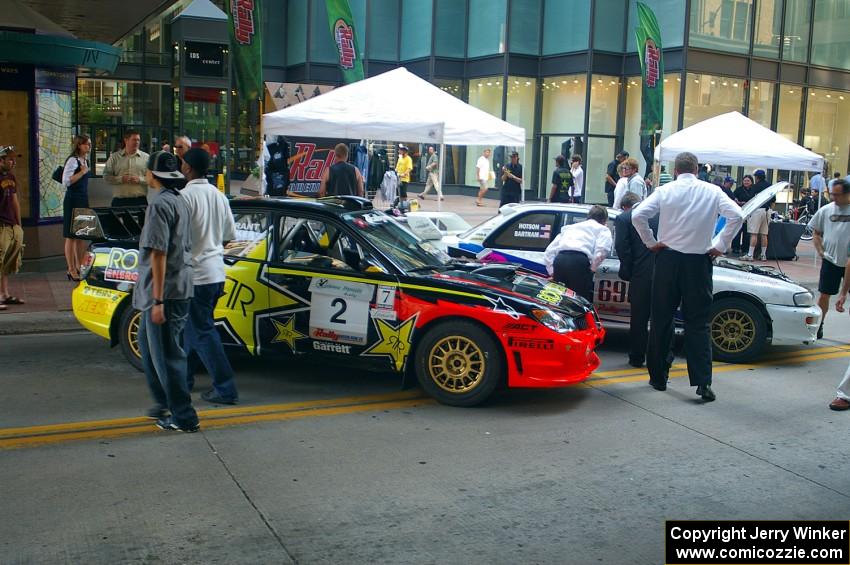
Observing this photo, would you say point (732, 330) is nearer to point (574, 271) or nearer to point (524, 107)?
point (574, 271)

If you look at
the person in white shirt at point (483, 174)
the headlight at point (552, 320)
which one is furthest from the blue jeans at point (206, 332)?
the person in white shirt at point (483, 174)

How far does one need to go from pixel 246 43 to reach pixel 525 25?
1866 cm

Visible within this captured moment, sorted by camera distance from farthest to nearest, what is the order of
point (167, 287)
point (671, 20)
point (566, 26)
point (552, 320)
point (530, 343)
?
point (566, 26)
point (671, 20)
point (552, 320)
point (530, 343)
point (167, 287)

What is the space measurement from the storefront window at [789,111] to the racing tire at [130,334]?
26.1 metres

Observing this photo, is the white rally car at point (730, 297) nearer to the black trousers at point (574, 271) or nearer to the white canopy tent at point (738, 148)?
the black trousers at point (574, 271)

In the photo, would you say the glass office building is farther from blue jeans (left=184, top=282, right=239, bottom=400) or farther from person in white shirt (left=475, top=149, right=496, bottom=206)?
blue jeans (left=184, top=282, right=239, bottom=400)

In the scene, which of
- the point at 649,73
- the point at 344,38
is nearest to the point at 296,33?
the point at 344,38

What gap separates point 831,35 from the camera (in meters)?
29.6

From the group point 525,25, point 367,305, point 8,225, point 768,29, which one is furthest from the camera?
point 525,25

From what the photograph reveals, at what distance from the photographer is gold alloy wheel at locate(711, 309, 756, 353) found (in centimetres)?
895

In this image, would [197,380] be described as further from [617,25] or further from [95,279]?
[617,25]

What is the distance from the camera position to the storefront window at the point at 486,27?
30.0 metres

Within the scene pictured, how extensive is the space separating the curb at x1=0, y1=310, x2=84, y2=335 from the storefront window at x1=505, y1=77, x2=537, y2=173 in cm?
2218

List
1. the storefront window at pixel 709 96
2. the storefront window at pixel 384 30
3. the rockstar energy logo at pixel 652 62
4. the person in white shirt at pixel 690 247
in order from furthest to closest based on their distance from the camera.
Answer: the storefront window at pixel 384 30, the storefront window at pixel 709 96, the rockstar energy logo at pixel 652 62, the person in white shirt at pixel 690 247
